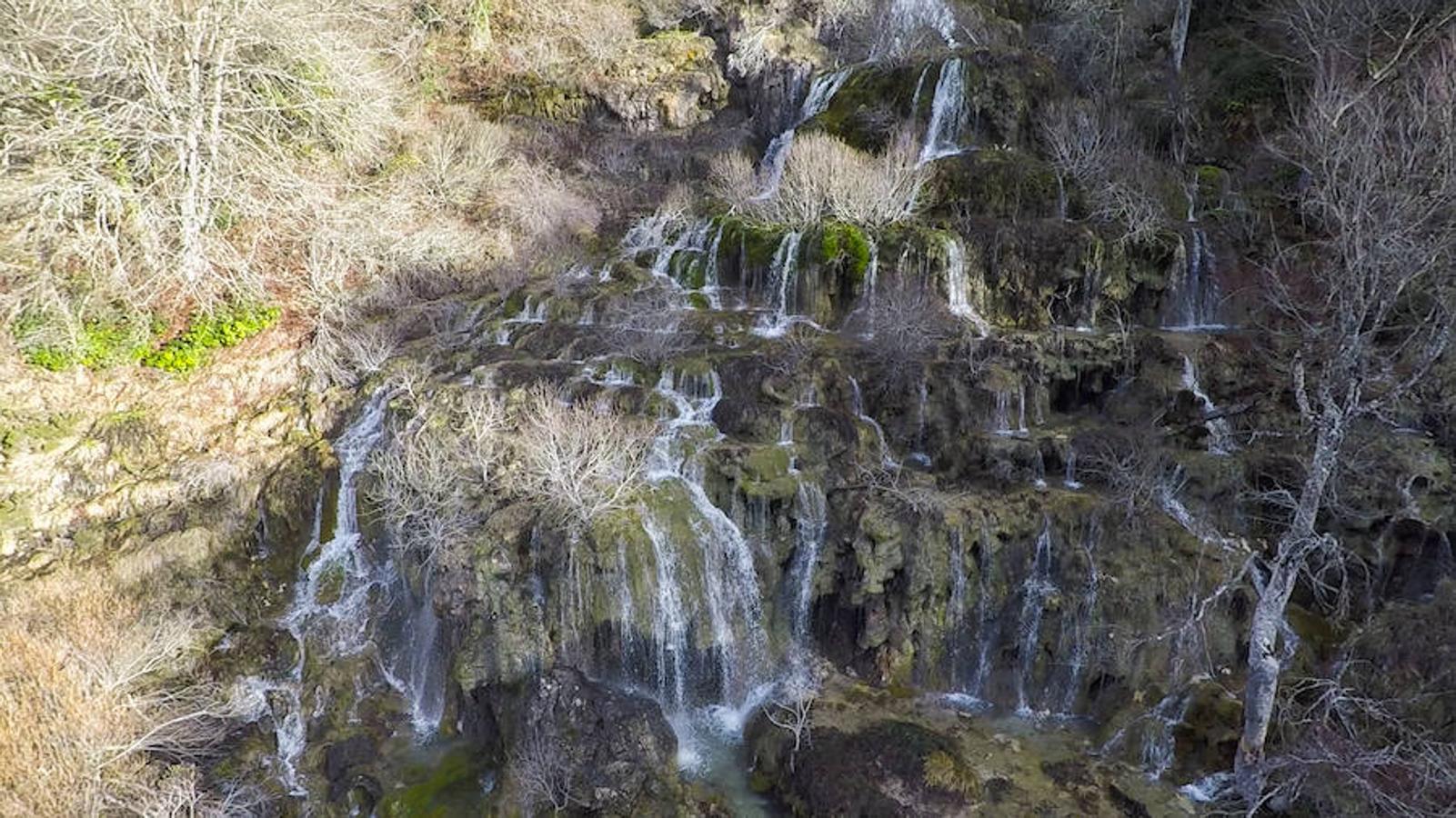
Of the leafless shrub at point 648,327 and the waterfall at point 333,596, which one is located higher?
the leafless shrub at point 648,327

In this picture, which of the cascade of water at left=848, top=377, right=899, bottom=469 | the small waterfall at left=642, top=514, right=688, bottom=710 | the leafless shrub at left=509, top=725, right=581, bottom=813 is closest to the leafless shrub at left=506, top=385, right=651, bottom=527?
the small waterfall at left=642, top=514, right=688, bottom=710

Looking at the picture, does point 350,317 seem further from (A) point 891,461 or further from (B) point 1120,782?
(B) point 1120,782

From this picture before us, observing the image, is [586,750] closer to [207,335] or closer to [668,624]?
[668,624]

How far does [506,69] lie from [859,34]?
13.1 m

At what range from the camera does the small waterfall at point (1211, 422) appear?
13.7 meters

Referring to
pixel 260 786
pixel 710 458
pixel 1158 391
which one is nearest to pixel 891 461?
pixel 710 458

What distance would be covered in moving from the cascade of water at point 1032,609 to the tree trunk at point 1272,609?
2.82 m

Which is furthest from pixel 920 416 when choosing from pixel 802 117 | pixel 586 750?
pixel 802 117

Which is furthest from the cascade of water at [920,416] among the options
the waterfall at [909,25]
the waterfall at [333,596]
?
the waterfall at [909,25]

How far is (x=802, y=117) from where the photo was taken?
24.6 m

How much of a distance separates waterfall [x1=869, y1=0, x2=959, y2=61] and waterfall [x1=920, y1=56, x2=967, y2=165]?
121 inches

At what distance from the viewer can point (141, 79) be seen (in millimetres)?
15359

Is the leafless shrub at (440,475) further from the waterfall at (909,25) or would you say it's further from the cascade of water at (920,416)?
the waterfall at (909,25)

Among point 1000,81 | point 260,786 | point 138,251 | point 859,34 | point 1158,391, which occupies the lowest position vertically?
point 260,786
